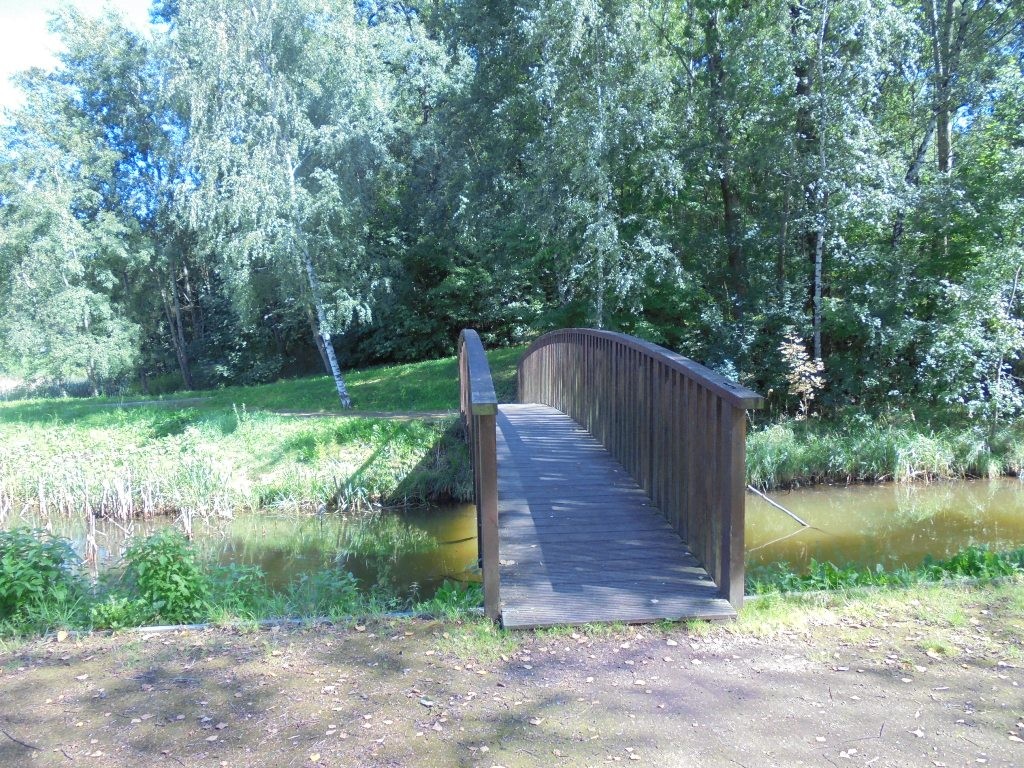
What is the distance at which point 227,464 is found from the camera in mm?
11891

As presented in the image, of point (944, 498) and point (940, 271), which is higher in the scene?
point (940, 271)

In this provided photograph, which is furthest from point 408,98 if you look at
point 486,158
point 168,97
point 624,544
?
point 624,544

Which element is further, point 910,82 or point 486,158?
point 486,158

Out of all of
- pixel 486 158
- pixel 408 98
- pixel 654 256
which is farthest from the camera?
pixel 408 98

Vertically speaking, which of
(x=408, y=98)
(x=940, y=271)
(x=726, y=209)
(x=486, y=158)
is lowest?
(x=940, y=271)

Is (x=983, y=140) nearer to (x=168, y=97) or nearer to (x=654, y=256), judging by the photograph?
(x=654, y=256)

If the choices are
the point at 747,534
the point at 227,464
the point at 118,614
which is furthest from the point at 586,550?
the point at 227,464

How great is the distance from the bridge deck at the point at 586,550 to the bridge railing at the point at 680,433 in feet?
0.45

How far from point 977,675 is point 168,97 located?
51.9 feet

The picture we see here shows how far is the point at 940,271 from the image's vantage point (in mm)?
12852

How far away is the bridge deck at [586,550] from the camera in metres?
4.09

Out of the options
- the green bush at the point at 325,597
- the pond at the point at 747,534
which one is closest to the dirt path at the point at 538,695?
the green bush at the point at 325,597

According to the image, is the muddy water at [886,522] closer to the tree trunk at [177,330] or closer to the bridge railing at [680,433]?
the bridge railing at [680,433]

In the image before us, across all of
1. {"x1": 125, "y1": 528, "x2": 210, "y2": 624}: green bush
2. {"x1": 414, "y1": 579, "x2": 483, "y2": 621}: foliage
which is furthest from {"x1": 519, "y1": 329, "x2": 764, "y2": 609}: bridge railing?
{"x1": 125, "y1": 528, "x2": 210, "y2": 624}: green bush
